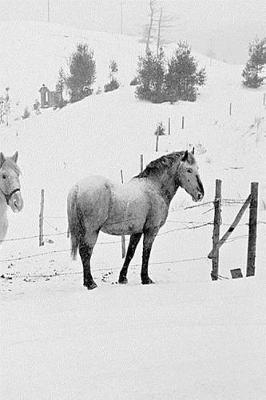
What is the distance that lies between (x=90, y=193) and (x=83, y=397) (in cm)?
315

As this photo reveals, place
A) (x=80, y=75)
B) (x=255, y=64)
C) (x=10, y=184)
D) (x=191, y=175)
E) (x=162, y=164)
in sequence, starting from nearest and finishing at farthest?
(x=10, y=184) < (x=191, y=175) < (x=162, y=164) < (x=255, y=64) < (x=80, y=75)

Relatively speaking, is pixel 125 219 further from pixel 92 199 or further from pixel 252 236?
pixel 252 236

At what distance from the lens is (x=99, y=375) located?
9.33 feet

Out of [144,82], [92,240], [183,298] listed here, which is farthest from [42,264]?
[144,82]

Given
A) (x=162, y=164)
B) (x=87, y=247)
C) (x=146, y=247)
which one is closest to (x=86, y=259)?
(x=87, y=247)

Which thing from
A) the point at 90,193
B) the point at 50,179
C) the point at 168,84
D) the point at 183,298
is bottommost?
the point at 50,179

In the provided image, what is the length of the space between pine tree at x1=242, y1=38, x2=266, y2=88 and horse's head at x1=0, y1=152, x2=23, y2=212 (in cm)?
2430

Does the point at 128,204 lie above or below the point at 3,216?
above

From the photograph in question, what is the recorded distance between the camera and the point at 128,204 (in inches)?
223

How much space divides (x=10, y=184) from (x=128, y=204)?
1.48m

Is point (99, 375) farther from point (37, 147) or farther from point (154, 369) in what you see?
point (37, 147)

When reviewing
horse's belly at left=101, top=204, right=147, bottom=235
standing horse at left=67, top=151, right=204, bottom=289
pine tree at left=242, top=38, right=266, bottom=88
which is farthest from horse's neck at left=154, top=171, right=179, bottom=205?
pine tree at left=242, top=38, right=266, bottom=88

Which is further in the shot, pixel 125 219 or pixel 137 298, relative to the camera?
pixel 125 219

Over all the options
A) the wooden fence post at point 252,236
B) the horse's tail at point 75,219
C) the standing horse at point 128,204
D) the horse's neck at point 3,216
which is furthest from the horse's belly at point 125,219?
the wooden fence post at point 252,236
